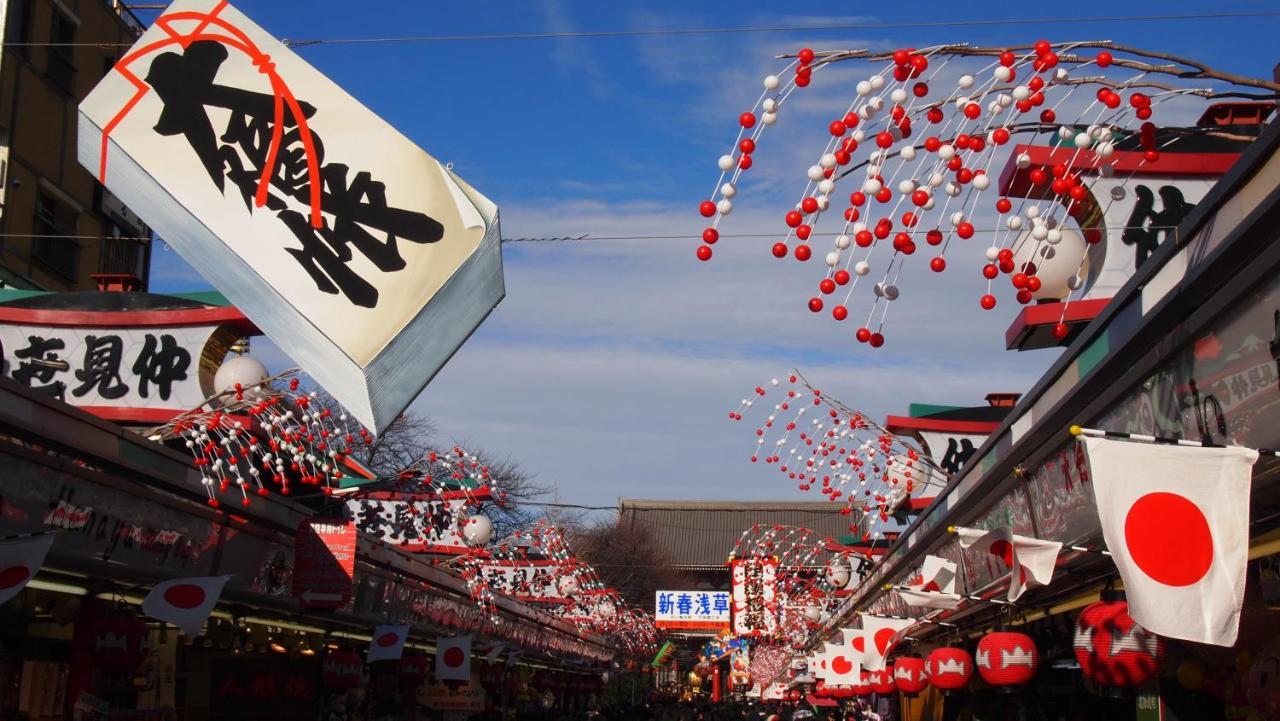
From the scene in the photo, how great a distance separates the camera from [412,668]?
19516mm

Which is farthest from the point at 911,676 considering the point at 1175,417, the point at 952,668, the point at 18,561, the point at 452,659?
the point at 18,561

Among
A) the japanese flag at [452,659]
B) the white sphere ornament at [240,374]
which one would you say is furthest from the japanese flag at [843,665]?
the white sphere ornament at [240,374]

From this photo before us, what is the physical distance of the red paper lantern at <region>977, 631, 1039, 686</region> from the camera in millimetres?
9203

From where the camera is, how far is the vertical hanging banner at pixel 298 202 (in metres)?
7.30

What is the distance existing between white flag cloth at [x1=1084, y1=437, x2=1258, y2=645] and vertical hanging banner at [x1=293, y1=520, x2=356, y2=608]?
37.2 feet

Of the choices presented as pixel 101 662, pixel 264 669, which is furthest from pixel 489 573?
pixel 101 662

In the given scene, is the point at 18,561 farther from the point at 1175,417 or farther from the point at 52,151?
the point at 52,151

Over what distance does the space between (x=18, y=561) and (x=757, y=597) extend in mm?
41676

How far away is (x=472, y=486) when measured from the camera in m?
21.8

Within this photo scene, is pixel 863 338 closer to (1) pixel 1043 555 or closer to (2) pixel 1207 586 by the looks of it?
(2) pixel 1207 586

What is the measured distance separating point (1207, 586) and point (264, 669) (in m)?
15.1

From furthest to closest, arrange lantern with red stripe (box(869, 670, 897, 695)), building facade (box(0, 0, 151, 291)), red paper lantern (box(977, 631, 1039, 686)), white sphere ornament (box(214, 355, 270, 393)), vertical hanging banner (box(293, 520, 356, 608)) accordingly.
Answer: building facade (box(0, 0, 151, 291)), lantern with red stripe (box(869, 670, 897, 695)), vertical hanging banner (box(293, 520, 356, 608)), white sphere ornament (box(214, 355, 270, 393)), red paper lantern (box(977, 631, 1039, 686))

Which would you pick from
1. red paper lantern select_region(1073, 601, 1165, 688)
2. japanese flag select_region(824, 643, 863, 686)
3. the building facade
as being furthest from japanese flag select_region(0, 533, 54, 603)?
the building facade

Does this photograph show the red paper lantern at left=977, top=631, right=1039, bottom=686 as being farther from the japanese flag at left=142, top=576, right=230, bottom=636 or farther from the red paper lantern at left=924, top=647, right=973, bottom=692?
the japanese flag at left=142, top=576, right=230, bottom=636
